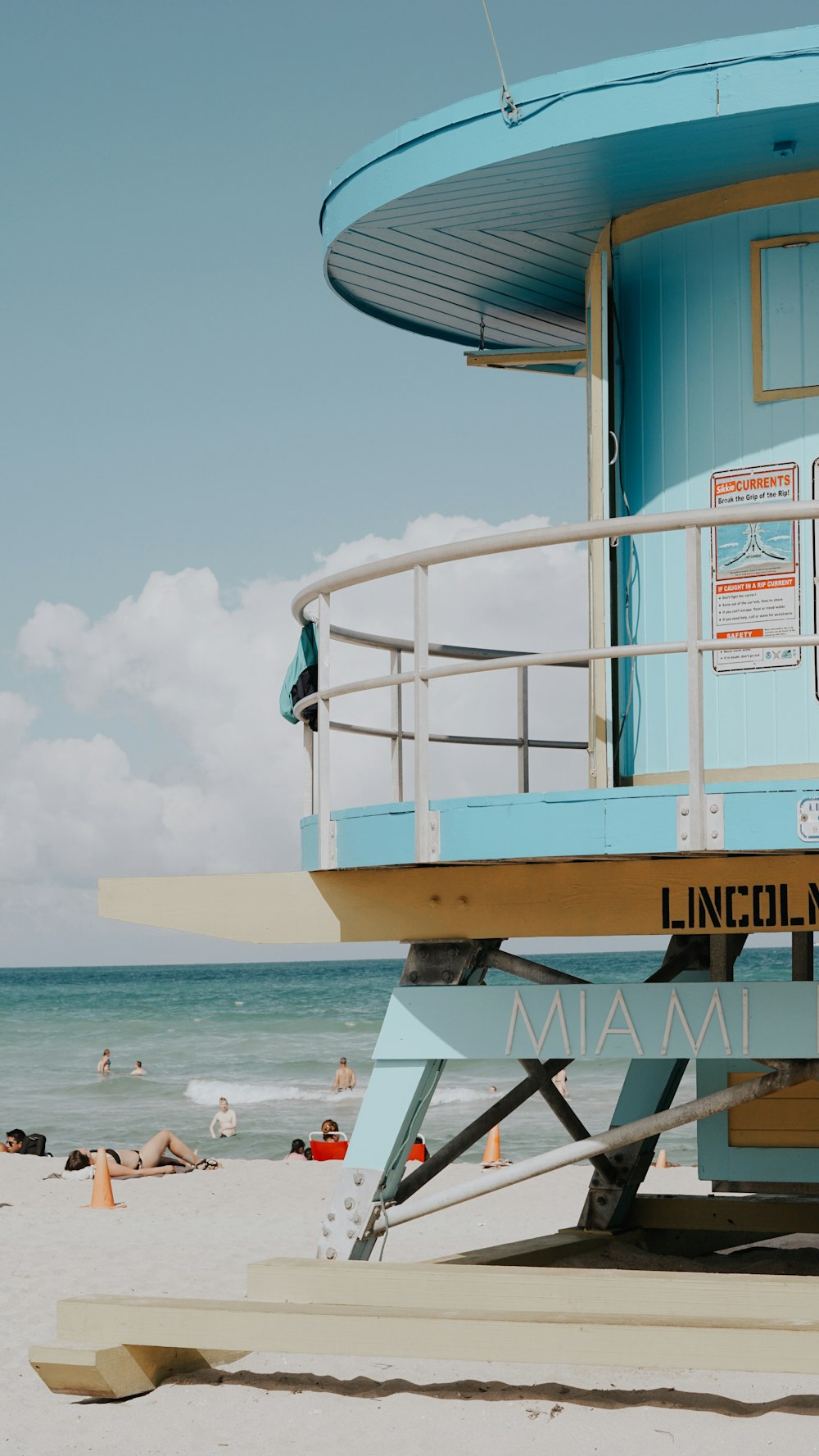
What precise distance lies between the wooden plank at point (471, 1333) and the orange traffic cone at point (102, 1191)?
34.9 feet

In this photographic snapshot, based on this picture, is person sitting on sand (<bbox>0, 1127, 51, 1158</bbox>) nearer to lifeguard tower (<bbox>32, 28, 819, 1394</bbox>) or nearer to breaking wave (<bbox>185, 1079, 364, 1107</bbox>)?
breaking wave (<bbox>185, 1079, 364, 1107</bbox>)

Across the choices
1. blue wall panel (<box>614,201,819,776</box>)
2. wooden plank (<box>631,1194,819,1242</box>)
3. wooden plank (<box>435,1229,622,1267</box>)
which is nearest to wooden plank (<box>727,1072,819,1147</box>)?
wooden plank (<box>631,1194,819,1242</box>)

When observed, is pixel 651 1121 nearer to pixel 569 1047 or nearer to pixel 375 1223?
pixel 569 1047

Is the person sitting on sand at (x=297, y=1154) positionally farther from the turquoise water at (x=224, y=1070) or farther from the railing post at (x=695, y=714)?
the railing post at (x=695, y=714)

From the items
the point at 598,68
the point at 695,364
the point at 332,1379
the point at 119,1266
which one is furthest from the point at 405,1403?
the point at 119,1266

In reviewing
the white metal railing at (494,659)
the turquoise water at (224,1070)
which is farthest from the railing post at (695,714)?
the turquoise water at (224,1070)

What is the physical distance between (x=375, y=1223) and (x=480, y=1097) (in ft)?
98.3

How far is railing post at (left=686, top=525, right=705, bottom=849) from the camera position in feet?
20.6

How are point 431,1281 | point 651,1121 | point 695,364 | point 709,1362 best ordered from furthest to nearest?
point 695,364, point 651,1121, point 431,1281, point 709,1362

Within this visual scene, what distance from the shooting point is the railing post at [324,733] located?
25.0 ft

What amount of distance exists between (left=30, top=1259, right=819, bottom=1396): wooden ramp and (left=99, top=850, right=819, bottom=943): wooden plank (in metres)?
1.53

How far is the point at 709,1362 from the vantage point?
6039mm

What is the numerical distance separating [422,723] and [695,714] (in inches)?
48.8

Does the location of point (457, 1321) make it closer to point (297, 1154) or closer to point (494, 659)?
point (494, 659)
